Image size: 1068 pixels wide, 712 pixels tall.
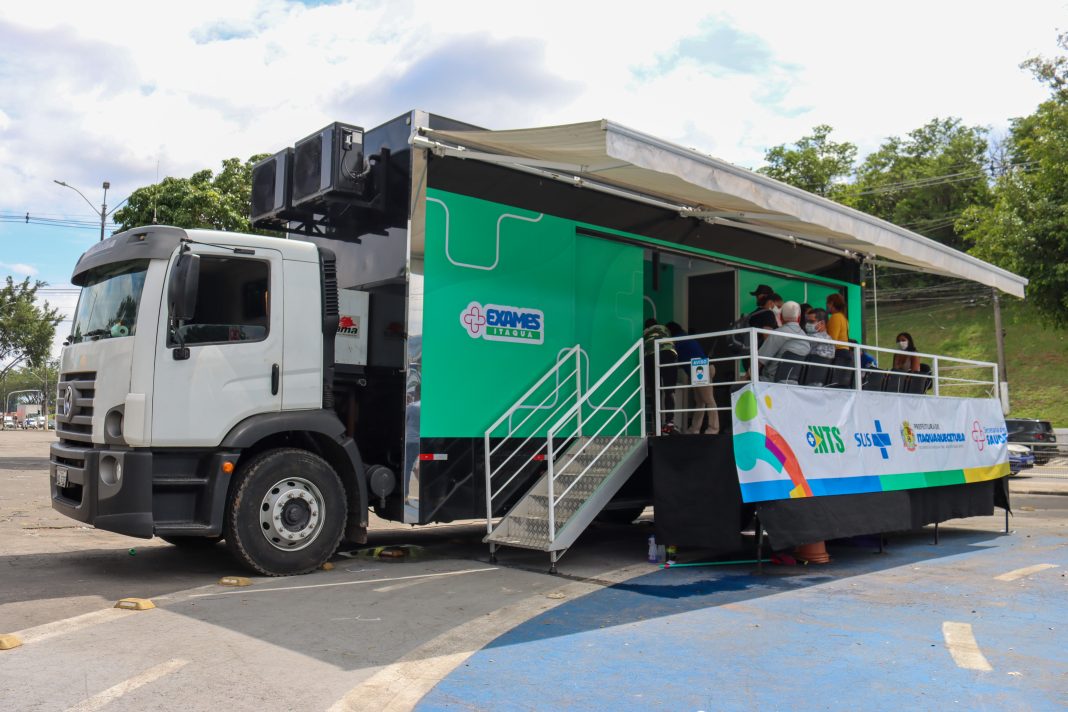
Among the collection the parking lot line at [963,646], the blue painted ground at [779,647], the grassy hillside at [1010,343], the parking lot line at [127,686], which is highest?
the grassy hillside at [1010,343]

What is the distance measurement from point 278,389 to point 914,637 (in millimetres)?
5308

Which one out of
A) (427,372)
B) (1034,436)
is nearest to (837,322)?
(427,372)

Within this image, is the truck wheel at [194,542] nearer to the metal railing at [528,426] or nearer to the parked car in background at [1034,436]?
the metal railing at [528,426]

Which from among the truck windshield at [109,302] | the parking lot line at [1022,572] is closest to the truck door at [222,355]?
the truck windshield at [109,302]

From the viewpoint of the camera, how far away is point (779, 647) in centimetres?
548

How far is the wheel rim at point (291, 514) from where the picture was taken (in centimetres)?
743

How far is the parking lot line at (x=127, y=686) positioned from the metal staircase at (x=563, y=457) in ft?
11.9

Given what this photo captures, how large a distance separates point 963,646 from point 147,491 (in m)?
5.93

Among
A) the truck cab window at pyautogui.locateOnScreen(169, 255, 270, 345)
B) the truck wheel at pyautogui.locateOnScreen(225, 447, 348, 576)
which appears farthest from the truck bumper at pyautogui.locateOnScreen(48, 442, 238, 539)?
the truck cab window at pyautogui.locateOnScreen(169, 255, 270, 345)

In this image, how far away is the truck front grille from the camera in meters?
7.35

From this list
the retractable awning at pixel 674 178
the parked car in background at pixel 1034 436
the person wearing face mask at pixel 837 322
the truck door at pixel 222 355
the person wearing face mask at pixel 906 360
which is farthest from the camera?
the parked car in background at pixel 1034 436

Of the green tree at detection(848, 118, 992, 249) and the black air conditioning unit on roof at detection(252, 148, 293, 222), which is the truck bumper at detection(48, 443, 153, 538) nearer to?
the black air conditioning unit on roof at detection(252, 148, 293, 222)

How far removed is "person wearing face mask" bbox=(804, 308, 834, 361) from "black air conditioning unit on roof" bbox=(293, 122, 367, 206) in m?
4.98

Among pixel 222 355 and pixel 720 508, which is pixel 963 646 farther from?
pixel 222 355
